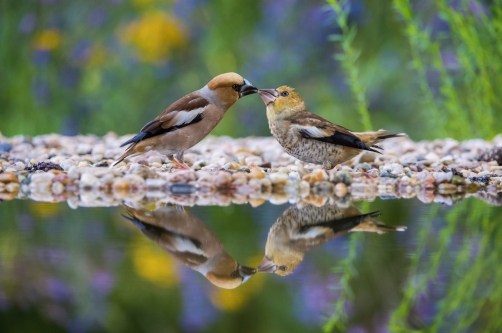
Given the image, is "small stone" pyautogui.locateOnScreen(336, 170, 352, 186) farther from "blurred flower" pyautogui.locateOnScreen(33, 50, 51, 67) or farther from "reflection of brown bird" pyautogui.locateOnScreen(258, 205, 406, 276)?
"blurred flower" pyautogui.locateOnScreen(33, 50, 51, 67)

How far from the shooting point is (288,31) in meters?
7.86

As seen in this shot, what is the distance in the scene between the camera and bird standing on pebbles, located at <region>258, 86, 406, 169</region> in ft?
13.5

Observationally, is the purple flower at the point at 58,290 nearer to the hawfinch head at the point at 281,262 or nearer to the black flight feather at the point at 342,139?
the hawfinch head at the point at 281,262

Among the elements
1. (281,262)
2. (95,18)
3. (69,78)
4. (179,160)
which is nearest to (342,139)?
(179,160)

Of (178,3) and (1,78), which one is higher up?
(178,3)

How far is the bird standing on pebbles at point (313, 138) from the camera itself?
4.12 metres

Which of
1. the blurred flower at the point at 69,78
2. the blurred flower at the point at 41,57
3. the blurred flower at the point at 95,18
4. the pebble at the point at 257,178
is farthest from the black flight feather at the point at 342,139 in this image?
the blurred flower at the point at 95,18

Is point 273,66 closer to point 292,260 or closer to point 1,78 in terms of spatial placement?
point 1,78

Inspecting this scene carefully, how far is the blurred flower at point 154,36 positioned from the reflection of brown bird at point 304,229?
512 centimetres

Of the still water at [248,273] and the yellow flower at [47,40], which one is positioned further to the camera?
the yellow flower at [47,40]

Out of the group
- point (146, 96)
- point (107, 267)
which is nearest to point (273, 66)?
point (146, 96)

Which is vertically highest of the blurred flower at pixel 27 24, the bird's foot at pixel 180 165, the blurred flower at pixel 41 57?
the blurred flower at pixel 27 24

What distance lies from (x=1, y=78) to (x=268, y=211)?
5.51 m

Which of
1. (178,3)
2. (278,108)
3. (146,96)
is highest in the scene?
(178,3)
